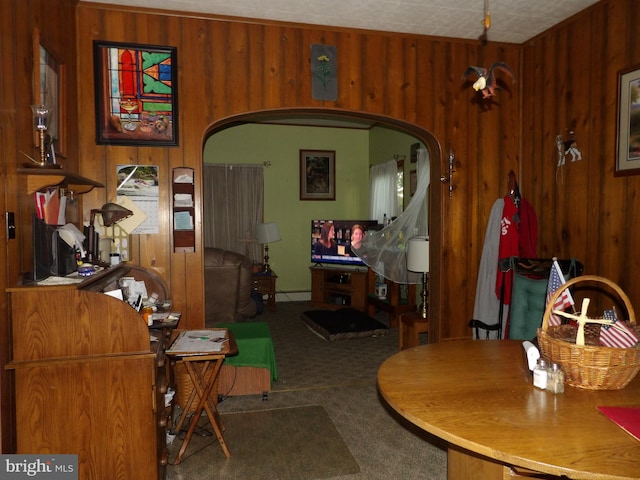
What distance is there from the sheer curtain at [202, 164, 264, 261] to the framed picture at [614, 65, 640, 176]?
→ 5672mm

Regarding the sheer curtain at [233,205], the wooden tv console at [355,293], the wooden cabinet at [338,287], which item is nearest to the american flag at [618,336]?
the wooden tv console at [355,293]

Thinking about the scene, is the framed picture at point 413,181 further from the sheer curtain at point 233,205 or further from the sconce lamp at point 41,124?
the sconce lamp at point 41,124

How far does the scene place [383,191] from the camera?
739cm

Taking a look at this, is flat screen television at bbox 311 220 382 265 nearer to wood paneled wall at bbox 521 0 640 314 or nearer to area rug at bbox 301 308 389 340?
area rug at bbox 301 308 389 340

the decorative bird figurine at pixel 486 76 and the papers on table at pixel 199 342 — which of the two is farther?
the papers on table at pixel 199 342

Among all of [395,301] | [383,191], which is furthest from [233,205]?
[395,301]

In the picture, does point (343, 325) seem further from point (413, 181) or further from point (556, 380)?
point (556, 380)

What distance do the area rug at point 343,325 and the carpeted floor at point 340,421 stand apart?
153 millimetres

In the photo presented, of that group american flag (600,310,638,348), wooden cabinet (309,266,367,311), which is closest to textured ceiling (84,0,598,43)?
american flag (600,310,638,348)

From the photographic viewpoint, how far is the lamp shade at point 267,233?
24.4 feet

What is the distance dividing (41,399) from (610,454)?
2169mm

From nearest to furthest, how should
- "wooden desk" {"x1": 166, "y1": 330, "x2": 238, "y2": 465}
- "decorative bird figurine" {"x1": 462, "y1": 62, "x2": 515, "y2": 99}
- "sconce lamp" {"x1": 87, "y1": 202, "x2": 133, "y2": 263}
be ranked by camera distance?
"decorative bird figurine" {"x1": 462, "y1": 62, "x2": 515, "y2": 99}
"wooden desk" {"x1": 166, "y1": 330, "x2": 238, "y2": 465}
"sconce lamp" {"x1": 87, "y1": 202, "x2": 133, "y2": 263}

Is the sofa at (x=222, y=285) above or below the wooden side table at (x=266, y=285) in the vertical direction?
above

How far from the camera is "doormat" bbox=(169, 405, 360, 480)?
2.60 meters
